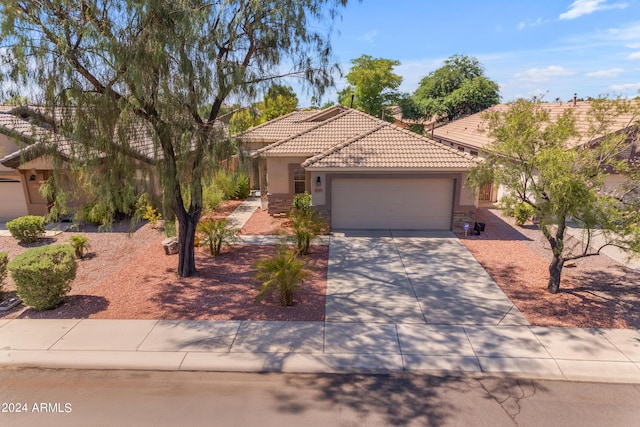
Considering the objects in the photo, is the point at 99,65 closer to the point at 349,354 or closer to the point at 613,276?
the point at 349,354

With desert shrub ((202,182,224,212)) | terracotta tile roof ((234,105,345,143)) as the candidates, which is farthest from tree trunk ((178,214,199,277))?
terracotta tile roof ((234,105,345,143))

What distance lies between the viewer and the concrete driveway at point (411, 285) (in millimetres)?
8391

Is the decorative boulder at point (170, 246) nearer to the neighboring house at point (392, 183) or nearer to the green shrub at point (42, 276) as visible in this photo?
the green shrub at point (42, 276)

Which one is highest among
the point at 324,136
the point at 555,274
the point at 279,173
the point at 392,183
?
the point at 324,136

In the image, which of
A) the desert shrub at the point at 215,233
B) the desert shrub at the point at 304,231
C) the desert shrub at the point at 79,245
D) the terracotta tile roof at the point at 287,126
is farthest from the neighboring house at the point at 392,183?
the desert shrub at the point at 79,245

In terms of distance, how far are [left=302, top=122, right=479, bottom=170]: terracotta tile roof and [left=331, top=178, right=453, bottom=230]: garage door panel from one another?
2.39 feet

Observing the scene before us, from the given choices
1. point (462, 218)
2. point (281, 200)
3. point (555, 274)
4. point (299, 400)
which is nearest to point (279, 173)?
point (281, 200)

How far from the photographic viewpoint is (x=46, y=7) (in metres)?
7.67

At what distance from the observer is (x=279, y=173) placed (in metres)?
17.0

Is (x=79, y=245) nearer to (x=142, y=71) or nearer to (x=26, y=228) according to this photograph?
(x=26, y=228)

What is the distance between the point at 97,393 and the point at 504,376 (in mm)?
6706

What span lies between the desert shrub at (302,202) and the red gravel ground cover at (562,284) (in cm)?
626

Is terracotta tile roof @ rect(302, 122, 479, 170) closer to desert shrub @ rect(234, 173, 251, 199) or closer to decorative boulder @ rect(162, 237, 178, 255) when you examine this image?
decorative boulder @ rect(162, 237, 178, 255)

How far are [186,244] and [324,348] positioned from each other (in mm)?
5158
